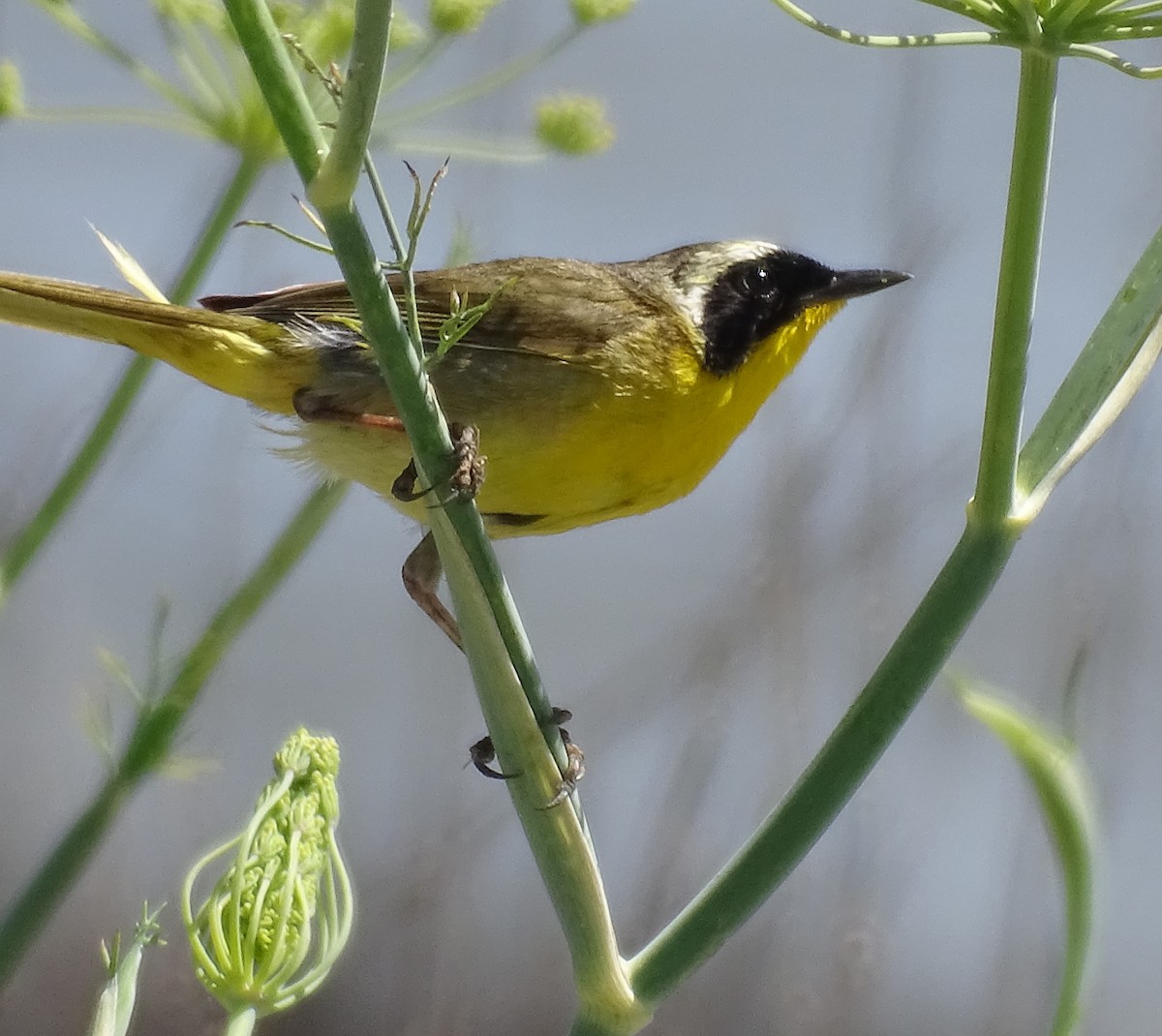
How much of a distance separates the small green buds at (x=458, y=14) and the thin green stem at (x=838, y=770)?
2.42ft

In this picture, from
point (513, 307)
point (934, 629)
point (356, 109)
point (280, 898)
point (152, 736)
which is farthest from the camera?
point (513, 307)

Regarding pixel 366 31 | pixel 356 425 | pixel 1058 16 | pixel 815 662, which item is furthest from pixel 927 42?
pixel 815 662

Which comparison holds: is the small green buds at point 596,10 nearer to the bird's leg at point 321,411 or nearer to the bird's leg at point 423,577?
the bird's leg at point 321,411

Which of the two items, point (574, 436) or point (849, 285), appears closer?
point (574, 436)

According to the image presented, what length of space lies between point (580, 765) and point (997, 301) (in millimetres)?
708

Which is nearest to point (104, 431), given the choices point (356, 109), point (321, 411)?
point (321, 411)

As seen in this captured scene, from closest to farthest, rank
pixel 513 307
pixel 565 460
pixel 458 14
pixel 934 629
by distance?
pixel 934 629 → pixel 458 14 → pixel 565 460 → pixel 513 307

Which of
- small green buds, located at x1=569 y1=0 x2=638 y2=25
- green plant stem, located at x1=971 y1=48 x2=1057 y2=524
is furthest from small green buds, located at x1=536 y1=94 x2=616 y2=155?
green plant stem, located at x1=971 y1=48 x2=1057 y2=524

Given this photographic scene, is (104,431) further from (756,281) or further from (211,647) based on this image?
(756,281)

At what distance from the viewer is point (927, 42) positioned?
29.6 inches

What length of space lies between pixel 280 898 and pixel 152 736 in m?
0.28

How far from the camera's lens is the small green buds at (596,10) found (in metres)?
1.33

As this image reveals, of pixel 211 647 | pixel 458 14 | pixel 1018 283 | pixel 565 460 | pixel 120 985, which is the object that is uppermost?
pixel 458 14

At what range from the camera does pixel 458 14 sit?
1.27 m
